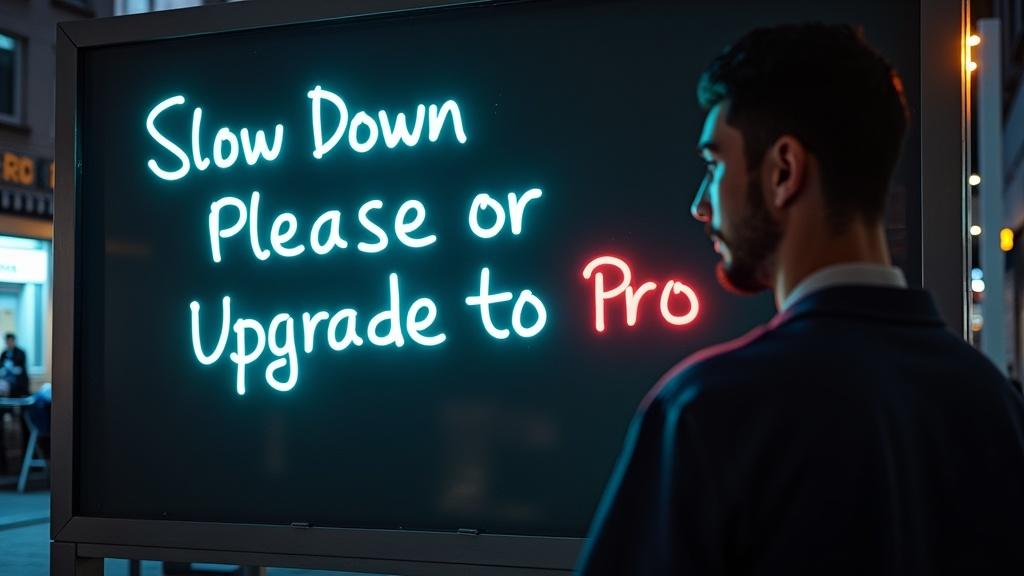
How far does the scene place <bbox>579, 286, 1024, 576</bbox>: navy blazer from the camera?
109cm

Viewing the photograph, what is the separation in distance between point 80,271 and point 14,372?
12691 mm

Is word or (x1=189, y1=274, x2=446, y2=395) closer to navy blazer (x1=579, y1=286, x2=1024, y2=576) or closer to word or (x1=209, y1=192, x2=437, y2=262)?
word or (x1=209, y1=192, x2=437, y2=262)

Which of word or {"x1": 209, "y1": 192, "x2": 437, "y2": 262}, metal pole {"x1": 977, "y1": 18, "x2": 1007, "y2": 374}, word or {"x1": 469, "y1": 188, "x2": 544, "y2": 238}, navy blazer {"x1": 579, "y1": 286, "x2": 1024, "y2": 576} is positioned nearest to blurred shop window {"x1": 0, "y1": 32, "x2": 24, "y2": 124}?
metal pole {"x1": 977, "y1": 18, "x2": 1007, "y2": 374}

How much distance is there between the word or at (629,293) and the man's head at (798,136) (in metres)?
2.28

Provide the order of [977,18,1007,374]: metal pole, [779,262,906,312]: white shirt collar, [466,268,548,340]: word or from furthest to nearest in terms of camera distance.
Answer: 1. [977,18,1007,374]: metal pole
2. [466,268,548,340]: word or
3. [779,262,906,312]: white shirt collar

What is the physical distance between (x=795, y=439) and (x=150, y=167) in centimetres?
363

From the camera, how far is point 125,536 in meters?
4.18

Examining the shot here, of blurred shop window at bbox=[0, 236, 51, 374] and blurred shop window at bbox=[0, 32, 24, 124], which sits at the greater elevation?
blurred shop window at bbox=[0, 32, 24, 124]

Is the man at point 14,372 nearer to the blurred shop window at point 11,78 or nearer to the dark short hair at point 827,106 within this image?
the blurred shop window at point 11,78

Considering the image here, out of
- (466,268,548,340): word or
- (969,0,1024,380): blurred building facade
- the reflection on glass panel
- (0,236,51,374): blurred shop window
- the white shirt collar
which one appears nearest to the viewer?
the white shirt collar

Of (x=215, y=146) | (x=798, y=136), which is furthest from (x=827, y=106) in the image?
(x=215, y=146)

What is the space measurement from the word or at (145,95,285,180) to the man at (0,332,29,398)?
12760mm

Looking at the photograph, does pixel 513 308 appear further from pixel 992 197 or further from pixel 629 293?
pixel 992 197

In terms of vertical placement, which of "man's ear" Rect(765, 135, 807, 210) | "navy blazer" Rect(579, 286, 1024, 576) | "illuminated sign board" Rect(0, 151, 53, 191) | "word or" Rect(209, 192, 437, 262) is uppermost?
"illuminated sign board" Rect(0, 151, 53, 191)
